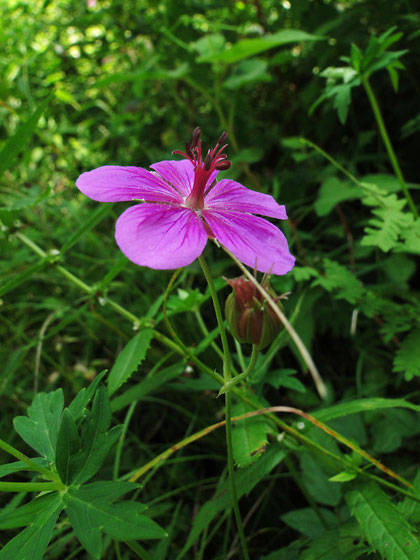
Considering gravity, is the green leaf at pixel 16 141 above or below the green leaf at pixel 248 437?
above

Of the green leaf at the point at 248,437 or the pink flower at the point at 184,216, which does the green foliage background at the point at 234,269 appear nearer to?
the green leaf at the point at 248,437

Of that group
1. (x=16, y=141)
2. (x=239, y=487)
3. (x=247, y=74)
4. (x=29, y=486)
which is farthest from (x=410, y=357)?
(x=247, y=74)

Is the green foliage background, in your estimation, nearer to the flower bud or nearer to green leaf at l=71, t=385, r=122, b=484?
green leaf at l=71, t=385, r=122, b=484

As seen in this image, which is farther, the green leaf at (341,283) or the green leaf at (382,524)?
the green leaf at (341,283)

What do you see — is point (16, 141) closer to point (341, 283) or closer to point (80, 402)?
point (80, 402)

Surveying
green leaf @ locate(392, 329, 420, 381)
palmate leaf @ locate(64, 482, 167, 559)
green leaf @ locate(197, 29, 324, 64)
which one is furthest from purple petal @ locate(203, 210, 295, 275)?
green leaf @ locate(197, 29, 324, 64)

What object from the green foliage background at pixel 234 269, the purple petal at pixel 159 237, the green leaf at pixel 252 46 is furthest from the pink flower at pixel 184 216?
the green leaf at pixel 252 46

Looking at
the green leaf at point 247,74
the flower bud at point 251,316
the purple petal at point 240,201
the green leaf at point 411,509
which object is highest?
the green leaf at point 247,74
